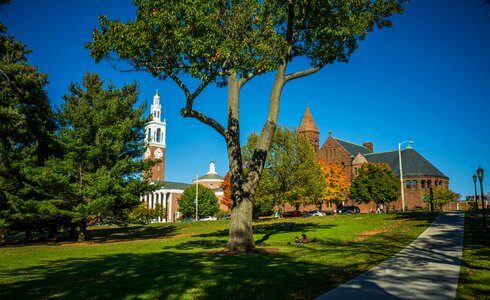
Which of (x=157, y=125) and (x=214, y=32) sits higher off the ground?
(x=157, y=125)

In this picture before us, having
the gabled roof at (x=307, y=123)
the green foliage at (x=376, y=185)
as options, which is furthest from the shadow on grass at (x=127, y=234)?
the gabled roof at (x=307, y=123)

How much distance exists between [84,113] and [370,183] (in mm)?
47475

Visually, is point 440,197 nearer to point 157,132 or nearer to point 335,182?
point 335,182

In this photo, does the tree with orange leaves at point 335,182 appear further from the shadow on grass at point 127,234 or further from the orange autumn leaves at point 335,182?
the shadow on grass at point 127,234

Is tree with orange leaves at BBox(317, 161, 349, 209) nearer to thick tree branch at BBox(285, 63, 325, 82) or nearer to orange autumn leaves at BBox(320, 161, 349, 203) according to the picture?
orange autumn leaves at BBox(320, 161, 349, 203)

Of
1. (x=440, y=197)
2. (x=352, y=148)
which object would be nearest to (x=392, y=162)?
(x=352, y=148)

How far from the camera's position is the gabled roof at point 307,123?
3398 inches

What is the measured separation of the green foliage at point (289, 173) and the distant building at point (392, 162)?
35.1 metres

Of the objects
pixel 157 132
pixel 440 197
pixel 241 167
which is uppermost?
Result: pixel 157 132

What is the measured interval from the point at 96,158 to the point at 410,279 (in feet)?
74.7

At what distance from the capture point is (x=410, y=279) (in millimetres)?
8250

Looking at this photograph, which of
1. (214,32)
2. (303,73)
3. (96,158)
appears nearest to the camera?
(214,32)

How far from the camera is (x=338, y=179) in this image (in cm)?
6612

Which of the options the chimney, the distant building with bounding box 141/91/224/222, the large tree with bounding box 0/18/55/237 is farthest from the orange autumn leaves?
the distant building with bounding box 141/91/224/222
